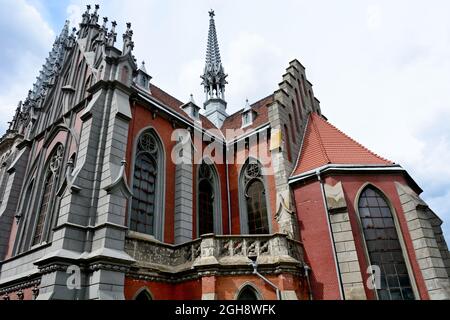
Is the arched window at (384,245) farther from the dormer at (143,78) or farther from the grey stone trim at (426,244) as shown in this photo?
the dormer at (143,78)

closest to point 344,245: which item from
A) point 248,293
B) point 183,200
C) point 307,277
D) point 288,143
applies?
point 307,277

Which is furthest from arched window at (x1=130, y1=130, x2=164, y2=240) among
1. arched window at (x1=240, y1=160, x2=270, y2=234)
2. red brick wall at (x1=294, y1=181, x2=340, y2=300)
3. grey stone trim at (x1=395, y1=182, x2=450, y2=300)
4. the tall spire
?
the tall spire

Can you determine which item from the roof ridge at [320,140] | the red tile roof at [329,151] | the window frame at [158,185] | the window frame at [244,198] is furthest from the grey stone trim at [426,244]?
the window frame at [158,185]

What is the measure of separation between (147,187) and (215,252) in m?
4.76

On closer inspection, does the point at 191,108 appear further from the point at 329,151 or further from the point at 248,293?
the point at 248,293

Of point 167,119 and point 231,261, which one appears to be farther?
point 167,119

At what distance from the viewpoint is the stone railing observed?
42.7ft

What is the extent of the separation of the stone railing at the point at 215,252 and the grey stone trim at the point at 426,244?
4834 mm

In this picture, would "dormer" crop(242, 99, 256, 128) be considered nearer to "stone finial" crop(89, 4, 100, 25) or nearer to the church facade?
the church facade

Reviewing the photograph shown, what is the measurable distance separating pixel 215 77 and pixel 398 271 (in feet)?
82.1

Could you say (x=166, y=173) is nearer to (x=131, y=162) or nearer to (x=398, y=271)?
(x=131, y=162)

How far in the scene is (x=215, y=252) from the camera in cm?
1324
